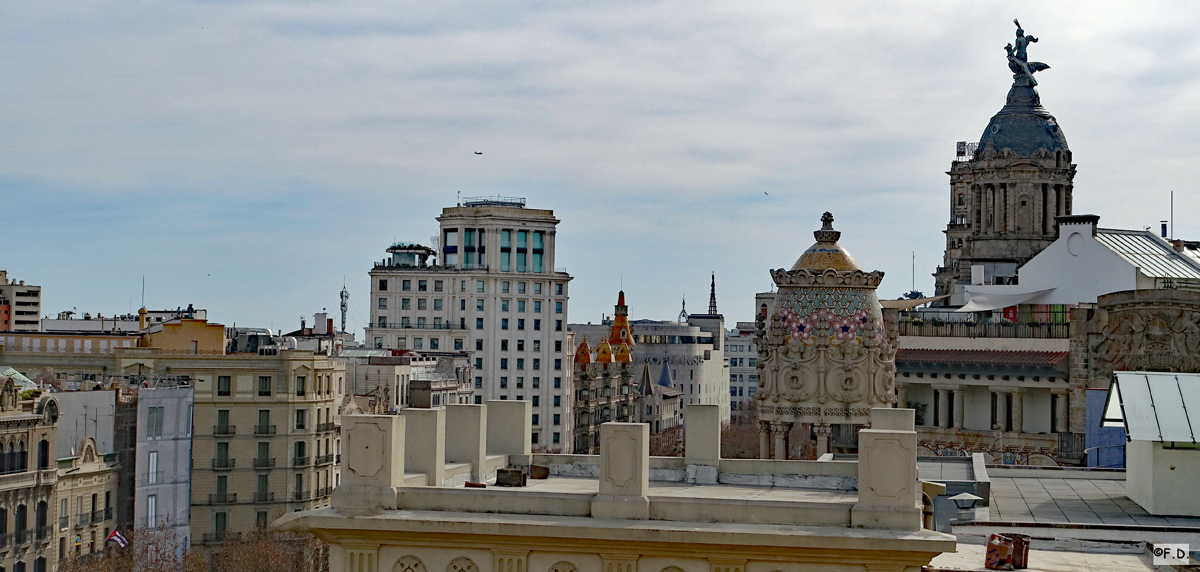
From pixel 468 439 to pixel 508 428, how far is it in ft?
7.33

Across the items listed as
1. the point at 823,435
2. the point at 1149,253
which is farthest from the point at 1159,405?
the point at 1149,253

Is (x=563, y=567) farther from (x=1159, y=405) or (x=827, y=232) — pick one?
(x=827, y=232)

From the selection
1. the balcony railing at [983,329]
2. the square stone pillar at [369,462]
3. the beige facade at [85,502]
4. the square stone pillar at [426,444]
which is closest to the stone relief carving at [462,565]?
the square stone pillar at [369,462]

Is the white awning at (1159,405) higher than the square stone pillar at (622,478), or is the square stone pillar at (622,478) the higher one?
the white awning at (1159,405)

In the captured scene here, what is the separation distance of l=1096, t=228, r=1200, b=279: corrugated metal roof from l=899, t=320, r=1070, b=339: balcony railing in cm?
989

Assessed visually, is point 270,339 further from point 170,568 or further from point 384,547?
point 384,547

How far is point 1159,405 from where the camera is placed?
3669 cm

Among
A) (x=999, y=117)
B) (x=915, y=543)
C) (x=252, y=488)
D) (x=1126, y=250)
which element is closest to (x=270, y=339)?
(x=252, y=488)

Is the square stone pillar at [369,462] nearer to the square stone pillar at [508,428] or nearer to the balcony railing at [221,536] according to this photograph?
the square stone pillar at [508,428]

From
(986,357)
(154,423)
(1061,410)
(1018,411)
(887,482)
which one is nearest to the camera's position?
(887,482)

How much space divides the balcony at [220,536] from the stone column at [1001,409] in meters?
52.5

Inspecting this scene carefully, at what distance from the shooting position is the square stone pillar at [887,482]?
75.4 ft

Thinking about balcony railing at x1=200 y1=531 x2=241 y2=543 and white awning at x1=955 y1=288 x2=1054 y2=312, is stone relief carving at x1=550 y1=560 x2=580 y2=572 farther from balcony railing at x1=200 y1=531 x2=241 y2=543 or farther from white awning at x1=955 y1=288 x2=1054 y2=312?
balcony railing at x1=200 y1=531 x2=241 y2=543

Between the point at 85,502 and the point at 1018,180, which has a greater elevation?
the point at 1018,180
